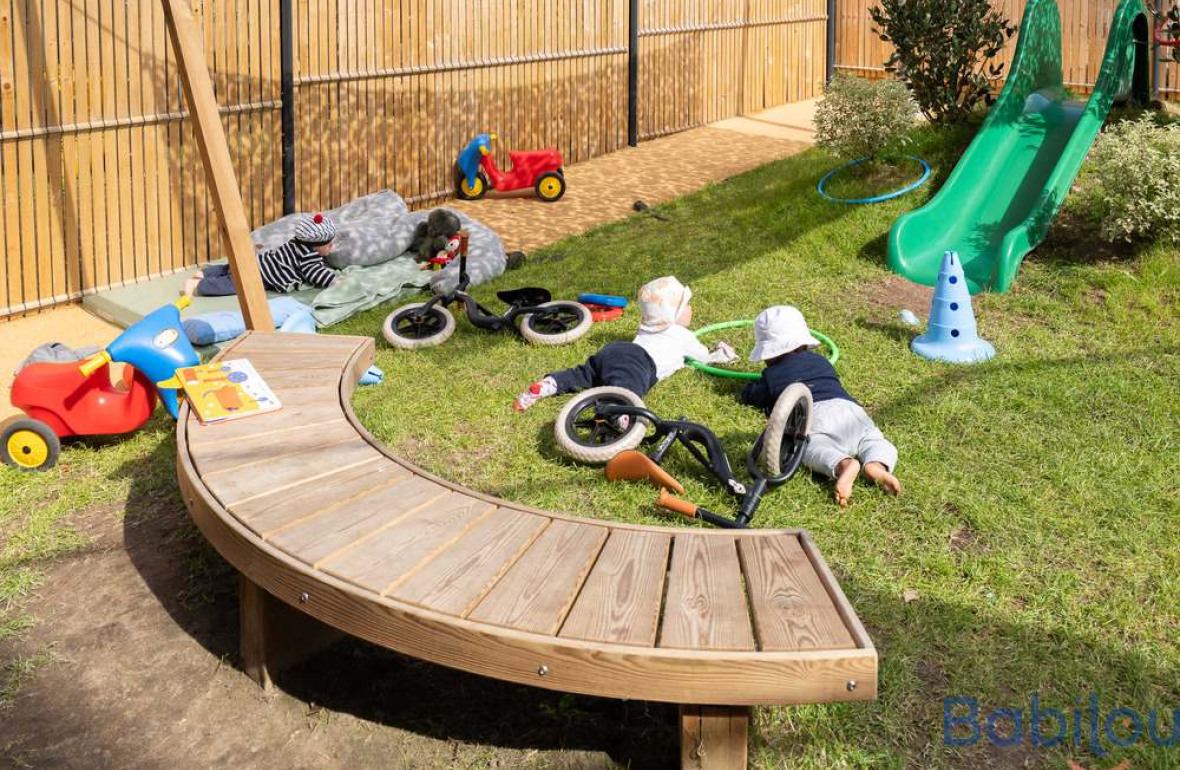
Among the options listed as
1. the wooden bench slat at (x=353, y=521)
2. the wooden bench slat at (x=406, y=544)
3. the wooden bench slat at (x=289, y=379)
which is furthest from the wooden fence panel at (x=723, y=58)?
the wooden bench slat at (x=406, y=544)

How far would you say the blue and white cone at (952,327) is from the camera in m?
6.44

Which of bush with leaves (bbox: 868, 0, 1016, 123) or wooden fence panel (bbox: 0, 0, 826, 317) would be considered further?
bush with leaves (bbox: 868, 0, 1016, 123)

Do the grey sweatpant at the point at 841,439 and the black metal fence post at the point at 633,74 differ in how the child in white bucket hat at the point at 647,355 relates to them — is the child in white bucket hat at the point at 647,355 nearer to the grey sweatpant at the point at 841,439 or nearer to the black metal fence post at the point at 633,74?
the grey sweatpant at the point at 841,439

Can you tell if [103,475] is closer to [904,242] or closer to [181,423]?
[181,423]

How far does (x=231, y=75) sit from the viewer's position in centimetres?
882

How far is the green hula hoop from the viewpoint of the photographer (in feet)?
20.0

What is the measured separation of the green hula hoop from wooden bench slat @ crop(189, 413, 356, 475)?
2.31m

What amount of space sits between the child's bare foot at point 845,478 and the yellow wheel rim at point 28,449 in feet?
12.0

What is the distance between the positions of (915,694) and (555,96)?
9.12 metres

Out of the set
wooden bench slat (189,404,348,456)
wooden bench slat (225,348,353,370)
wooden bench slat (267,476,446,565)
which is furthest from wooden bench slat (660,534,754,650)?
wooden bench slat (225,348,353,370)

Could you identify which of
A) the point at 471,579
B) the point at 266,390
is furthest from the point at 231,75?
the point at 471,579

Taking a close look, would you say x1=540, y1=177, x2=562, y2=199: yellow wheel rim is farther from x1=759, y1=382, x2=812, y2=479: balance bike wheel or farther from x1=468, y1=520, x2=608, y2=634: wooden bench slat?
x1=468, y1=520, x2=608, y2=634: wooden bench slat

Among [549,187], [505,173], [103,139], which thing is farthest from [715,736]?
[505,173]

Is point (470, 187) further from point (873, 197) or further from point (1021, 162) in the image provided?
point (1021, 162)
